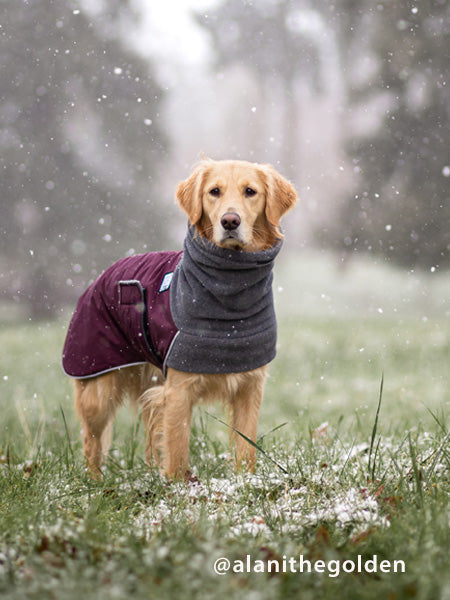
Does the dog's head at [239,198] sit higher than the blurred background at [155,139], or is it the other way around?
the blurred background at [155,139]

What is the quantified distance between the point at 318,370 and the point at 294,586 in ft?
19.6

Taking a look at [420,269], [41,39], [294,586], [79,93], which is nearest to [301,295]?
[420,269]

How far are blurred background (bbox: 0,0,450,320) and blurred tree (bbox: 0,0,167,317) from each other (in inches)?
1.0

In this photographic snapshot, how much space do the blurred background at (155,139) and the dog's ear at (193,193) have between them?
23.8ft

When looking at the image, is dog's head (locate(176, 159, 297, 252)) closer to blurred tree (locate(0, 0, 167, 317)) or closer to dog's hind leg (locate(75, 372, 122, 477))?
dog's hind leg (locate(75, 372, 122, 477))

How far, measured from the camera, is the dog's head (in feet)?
10.5

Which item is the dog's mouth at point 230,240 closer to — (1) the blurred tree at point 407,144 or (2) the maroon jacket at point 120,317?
(2) the maroon jacket at point 120,317

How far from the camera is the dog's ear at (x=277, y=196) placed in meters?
3.33

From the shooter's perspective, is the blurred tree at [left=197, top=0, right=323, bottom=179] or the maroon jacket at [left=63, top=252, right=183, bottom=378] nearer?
the maroon jacket at [left=63, top=252, right=183, bottom=378]

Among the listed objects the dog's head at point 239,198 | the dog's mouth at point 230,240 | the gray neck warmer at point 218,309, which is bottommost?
the gray neck warmer at point 218,309

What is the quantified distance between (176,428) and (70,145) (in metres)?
9.06

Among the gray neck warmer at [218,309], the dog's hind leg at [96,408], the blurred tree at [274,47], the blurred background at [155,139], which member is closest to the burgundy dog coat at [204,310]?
the gray neck warmer at [218,309]

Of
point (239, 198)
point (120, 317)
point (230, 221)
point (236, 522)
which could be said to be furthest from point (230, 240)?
point (236, 522)

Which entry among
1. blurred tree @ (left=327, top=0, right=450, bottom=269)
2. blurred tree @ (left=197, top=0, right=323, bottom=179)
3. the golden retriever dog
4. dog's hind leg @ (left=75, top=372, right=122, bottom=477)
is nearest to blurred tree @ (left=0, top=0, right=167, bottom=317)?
blurred tree @ (left=197, top=0, right=323, bottom=179)
